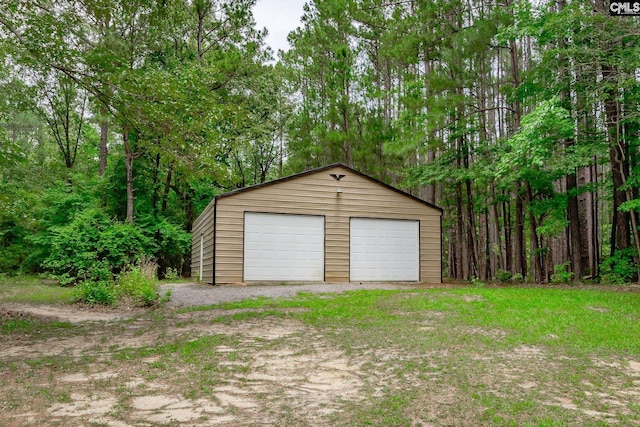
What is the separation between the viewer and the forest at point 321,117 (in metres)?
7.70

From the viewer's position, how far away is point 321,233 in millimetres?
13055

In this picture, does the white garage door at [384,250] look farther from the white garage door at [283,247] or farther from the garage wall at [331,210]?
the white garage door at [283,247]

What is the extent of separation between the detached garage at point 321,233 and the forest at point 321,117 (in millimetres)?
1982

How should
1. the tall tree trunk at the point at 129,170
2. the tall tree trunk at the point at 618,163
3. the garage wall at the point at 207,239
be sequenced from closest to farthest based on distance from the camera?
1. the tall tree trunk at the point at 618,163
2. the garage wall at the point at 207,239
3. the tall tree trunk at the point at 129,170

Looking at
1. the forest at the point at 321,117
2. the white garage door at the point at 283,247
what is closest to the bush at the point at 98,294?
the forest at the point at 321,117

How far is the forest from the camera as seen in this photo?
25.3 feet

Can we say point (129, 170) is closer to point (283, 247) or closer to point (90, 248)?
point (90, 248)

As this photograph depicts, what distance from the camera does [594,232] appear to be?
1780 cm

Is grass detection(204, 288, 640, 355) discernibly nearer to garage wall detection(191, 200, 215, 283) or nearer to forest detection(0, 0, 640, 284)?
forest detection(0, 0, 640, 284)

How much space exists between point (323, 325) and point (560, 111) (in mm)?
7749

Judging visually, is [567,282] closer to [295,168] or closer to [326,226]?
[326,226]

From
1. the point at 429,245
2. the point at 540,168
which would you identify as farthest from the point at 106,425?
the point at 540,168

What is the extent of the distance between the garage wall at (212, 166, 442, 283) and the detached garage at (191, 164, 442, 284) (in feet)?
0.09

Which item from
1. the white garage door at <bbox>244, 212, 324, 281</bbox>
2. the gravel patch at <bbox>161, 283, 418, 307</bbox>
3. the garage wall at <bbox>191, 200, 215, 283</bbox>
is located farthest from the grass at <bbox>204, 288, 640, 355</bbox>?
the garage wall at <bbox>191, 200, 215, 283</bbox>
